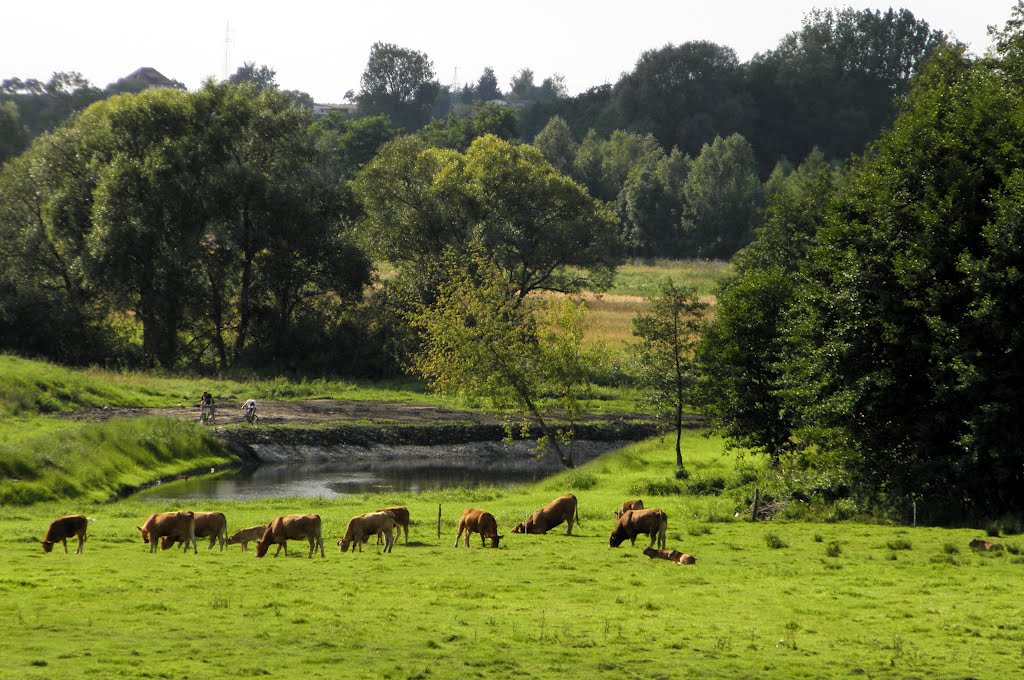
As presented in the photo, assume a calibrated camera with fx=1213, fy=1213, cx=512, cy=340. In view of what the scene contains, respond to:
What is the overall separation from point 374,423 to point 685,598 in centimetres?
4640

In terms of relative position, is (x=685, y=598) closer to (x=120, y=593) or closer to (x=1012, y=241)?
(x=120, y=593)

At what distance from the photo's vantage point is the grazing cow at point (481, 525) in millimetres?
32906

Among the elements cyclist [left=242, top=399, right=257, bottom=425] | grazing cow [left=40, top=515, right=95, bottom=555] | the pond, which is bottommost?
the pond

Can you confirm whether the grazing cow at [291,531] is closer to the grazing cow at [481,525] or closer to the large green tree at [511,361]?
the grazing cow at [481,525]

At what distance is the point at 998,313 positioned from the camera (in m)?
35.2

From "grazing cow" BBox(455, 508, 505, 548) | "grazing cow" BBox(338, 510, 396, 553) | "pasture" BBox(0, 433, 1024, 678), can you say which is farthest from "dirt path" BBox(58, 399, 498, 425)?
"grazing cow" BBox(455, 508, 505, 548)

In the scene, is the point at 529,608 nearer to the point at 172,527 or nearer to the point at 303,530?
the point at 303,530

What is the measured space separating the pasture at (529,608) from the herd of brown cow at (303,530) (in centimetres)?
55

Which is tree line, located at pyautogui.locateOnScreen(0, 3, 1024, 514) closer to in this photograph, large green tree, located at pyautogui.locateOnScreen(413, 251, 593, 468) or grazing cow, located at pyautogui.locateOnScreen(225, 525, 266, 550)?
large green tree, located at pyautogui.locateOnScreen(413, 251, 593, 468)

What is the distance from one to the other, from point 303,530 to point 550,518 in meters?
8.07

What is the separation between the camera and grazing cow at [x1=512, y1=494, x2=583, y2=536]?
3603 cm

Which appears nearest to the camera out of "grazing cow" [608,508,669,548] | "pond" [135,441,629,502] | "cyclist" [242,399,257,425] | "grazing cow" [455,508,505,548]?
"grazing cow" [608,508,669,548]

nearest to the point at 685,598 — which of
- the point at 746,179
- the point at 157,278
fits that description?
the point at 157,278

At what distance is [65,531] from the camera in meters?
31.4
